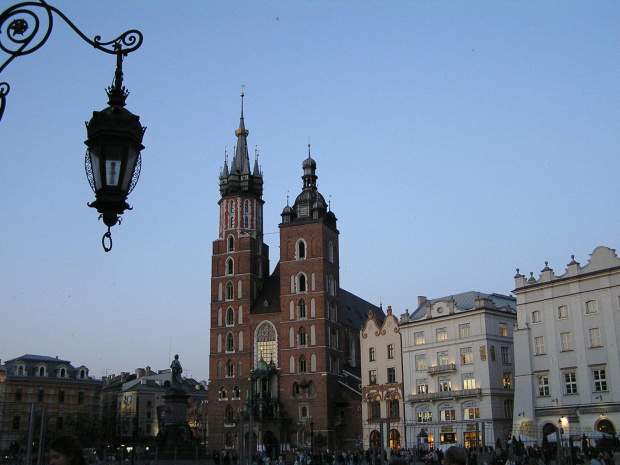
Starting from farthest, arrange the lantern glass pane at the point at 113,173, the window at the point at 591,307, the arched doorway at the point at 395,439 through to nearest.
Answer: the arched doorway at the point at 395,439, the window at the point at 591,307, the lantern glass pane at the point at 113,173

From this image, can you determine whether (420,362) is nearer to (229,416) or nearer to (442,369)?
(442,369)

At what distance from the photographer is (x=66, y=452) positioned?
5.06 meters

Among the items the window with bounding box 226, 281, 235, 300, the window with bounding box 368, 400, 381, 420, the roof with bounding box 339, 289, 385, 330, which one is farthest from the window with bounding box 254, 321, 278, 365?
the window with bounding box 368, 400, 381, 420

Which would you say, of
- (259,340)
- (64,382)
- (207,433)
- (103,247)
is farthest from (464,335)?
(103,247)

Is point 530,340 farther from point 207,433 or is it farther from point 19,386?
point 19,386

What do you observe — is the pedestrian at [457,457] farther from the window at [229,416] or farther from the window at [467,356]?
the window at [229,416]

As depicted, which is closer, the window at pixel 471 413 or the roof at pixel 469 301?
the window at pixel 471 413

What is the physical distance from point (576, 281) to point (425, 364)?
15.1 metres

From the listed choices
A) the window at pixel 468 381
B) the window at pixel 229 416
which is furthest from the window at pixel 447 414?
the window at pixel 229 416

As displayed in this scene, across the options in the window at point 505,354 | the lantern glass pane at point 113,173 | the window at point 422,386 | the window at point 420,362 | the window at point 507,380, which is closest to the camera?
the lantern glass pane at point 113,173

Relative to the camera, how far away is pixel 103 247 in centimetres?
615

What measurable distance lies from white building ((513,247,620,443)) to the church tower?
103 feet

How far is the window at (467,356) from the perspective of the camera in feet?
173

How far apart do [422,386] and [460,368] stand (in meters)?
4.14
